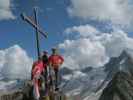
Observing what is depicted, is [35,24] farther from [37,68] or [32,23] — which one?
[37,68]

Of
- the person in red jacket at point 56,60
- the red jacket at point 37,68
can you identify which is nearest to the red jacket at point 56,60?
the person in red jacket at point 56,60

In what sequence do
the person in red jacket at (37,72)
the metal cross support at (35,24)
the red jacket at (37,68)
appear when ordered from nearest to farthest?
the person in red jacket at (37,72)
the red jacket at (37,68)
the metal cross support at (35,24)

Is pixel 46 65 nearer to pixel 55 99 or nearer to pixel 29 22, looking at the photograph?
pixel 55 99

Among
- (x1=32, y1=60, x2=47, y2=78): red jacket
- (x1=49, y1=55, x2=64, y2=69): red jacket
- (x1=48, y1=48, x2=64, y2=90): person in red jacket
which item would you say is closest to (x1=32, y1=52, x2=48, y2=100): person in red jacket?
(x1=32, y1=60, x2=47, y2=78): red jacket

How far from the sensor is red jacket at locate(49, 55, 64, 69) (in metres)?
21.2

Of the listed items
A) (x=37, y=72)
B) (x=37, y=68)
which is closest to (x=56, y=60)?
(x=37, y=68)

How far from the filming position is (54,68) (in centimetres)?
2170

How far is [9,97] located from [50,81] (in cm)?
304

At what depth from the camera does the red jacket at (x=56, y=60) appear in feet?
69.7

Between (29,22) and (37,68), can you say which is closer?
(37,68)

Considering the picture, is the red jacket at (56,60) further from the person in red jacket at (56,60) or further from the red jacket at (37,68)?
the red jacket at (37,68)

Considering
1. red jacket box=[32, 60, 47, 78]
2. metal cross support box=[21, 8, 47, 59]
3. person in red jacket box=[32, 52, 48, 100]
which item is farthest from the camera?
metal cross support box=[21, 8, 47, 59]

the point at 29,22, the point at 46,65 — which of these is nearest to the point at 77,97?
the point at 46,65

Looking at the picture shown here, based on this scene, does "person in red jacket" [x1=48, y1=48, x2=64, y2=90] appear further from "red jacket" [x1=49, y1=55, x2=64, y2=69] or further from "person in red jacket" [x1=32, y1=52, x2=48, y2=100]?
"person in red jacket" [x1=32, y1=52, x2=48, y2=100]
